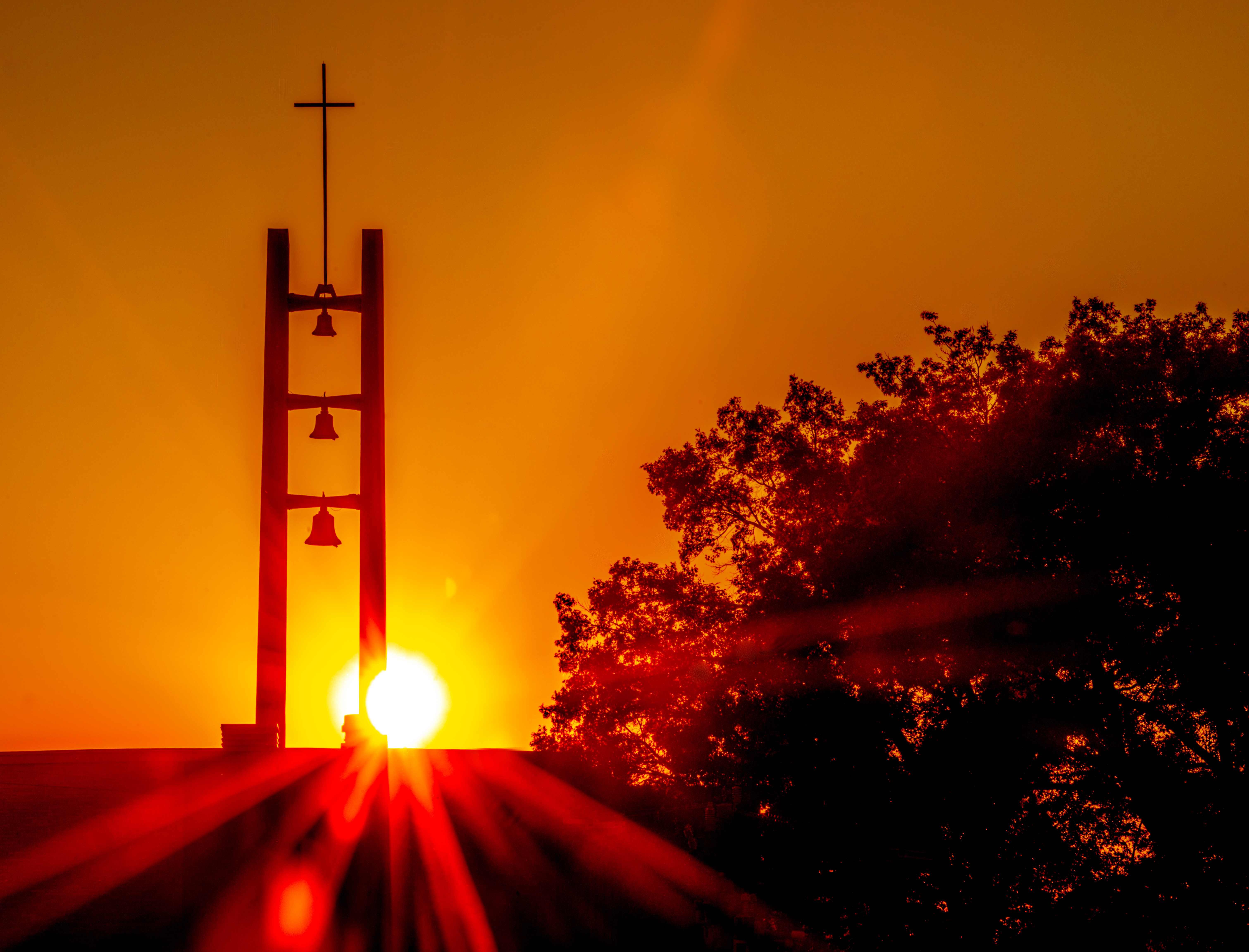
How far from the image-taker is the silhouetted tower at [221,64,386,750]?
15266 mm

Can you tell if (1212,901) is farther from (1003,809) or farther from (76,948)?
(76,948)

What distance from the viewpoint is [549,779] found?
54.3 feet

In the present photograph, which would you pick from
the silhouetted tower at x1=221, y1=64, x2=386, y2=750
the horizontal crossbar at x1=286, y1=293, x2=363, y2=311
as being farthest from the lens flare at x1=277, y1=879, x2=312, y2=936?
the horizontal crossbar at x1=286, y1=293, x2=363, y2=311

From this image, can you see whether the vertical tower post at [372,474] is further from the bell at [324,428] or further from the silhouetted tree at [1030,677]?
the silhouetted tree at [1030,677]

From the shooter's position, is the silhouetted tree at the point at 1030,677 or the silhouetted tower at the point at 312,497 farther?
the silhouetted tree at the point at 1030,677

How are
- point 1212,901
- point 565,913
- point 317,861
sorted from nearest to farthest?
point 317,861 < point 565,913 < point 1212,901

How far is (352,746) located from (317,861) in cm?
121

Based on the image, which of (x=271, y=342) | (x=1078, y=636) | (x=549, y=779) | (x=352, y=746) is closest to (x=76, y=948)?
(x=352, y=746)

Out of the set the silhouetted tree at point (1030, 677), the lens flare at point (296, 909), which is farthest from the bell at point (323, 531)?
the silhouetted tree at point (1030, 677)

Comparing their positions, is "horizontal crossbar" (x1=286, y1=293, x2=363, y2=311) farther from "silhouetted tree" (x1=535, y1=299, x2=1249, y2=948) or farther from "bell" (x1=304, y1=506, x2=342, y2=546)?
"silhouetted tree" (x1=535, y1=299, x2=1249, y2=948)

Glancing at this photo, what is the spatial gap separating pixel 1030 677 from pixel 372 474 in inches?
362

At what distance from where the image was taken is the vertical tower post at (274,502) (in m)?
15.3

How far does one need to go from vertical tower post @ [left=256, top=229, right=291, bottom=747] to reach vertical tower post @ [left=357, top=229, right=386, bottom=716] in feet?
2.86

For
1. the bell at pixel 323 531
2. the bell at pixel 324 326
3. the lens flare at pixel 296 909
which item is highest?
the bell at pixel 324 326
